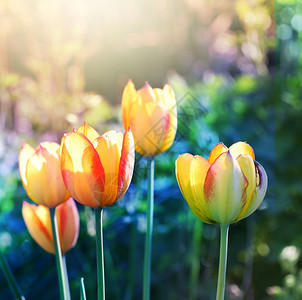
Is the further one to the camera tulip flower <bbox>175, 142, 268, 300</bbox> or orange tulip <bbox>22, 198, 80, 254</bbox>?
orange tulip <bbox>22, 198, 80, 254</bbox>

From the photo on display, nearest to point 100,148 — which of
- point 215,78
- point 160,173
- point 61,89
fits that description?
point 160,173

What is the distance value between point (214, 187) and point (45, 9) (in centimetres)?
109

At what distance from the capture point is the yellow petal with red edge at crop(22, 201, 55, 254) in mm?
446

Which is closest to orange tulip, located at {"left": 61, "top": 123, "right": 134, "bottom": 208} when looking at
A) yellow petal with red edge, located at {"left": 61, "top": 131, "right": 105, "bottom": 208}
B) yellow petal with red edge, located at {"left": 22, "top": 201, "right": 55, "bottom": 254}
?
yellow petal with red edge, located at {"left": 61, "top": 131, "right": 105, "bottom": 208}

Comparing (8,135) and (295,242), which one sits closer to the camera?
(295,242)

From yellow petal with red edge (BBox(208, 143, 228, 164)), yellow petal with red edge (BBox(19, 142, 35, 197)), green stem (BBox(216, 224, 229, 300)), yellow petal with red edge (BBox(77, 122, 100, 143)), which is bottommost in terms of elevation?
green stem (BBox(216, 224, 229, 300))

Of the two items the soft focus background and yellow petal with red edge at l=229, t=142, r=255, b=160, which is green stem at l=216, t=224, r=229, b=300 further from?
the soft focus background

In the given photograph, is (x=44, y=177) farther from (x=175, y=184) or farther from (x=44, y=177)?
(x=175, y=184)

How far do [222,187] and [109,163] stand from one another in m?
0.09

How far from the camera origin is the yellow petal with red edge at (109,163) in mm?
354

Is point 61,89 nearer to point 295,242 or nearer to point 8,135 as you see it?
point 8,135

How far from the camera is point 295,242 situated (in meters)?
1.11

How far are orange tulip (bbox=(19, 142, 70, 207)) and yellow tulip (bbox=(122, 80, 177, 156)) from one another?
82mm

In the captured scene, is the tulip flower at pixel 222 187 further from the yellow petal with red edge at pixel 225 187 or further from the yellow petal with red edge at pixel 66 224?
the yellow petal with red edge at pixel 66 224
